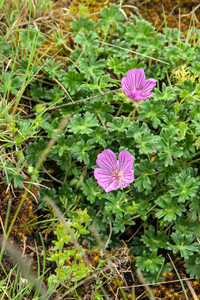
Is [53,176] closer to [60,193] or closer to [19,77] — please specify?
[60,193]

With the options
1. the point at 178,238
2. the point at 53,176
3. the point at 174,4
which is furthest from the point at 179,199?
the point at 174,4

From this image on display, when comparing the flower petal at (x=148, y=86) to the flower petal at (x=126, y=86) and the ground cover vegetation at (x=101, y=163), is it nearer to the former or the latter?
the ground cover vegetation at (x=101, y=163)

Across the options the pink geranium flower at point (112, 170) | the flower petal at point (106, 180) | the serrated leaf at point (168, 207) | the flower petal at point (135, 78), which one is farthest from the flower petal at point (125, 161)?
the flower petal at point (135, 78)

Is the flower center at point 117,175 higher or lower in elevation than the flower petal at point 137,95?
lower

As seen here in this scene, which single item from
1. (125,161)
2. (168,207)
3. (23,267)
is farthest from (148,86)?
(23,267)

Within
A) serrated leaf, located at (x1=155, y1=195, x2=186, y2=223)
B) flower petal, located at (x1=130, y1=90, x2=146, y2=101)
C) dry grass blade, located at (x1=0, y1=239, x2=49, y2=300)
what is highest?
flower petal, located at (x1=130, y1=90, x2=146, y2=101)

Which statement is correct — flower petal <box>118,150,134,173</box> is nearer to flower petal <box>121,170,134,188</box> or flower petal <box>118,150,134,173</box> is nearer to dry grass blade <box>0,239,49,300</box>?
flower petal <box>121,170,134,188</box>

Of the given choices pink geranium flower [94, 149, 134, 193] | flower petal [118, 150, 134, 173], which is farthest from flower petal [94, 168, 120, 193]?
flower petal [118, 150, 134, 173]
